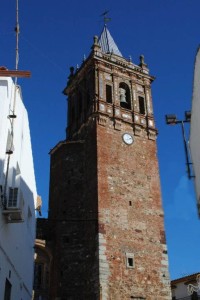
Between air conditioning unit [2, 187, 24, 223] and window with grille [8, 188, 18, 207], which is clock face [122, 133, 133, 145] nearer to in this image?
air conditioning unit [2, 187, 24, 223]

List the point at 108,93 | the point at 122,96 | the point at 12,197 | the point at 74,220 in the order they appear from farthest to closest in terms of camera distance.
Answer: the point at 122,96, the point at 108,93, the point at 74,220, the point at 12,197

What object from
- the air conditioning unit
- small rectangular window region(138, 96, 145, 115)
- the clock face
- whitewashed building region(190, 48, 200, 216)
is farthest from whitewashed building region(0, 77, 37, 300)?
small rectangular window region(138, 96, 145, 115)

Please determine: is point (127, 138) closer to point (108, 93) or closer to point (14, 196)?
point (108, 93)

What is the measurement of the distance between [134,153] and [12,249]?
1630 cm

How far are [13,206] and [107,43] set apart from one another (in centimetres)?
2609

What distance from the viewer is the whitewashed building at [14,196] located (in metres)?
12.4

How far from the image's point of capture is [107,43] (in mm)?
36219

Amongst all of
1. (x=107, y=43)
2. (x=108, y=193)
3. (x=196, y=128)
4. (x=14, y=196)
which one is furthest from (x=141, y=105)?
(x=14, y=196)

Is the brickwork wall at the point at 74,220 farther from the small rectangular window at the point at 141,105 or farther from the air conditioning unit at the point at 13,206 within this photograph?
the air conditioning unit at the point at 13,206

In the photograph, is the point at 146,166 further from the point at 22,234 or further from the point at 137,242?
the point at 22,234

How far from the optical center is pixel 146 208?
89.2 feet

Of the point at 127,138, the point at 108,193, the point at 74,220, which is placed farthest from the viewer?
the point at 127,138

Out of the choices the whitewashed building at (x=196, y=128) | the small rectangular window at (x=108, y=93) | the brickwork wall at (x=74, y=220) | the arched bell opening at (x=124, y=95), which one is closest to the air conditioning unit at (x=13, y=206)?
the whitewashed building at (x=196, y=128)

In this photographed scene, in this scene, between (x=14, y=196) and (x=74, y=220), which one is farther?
(x=74, y=220)
